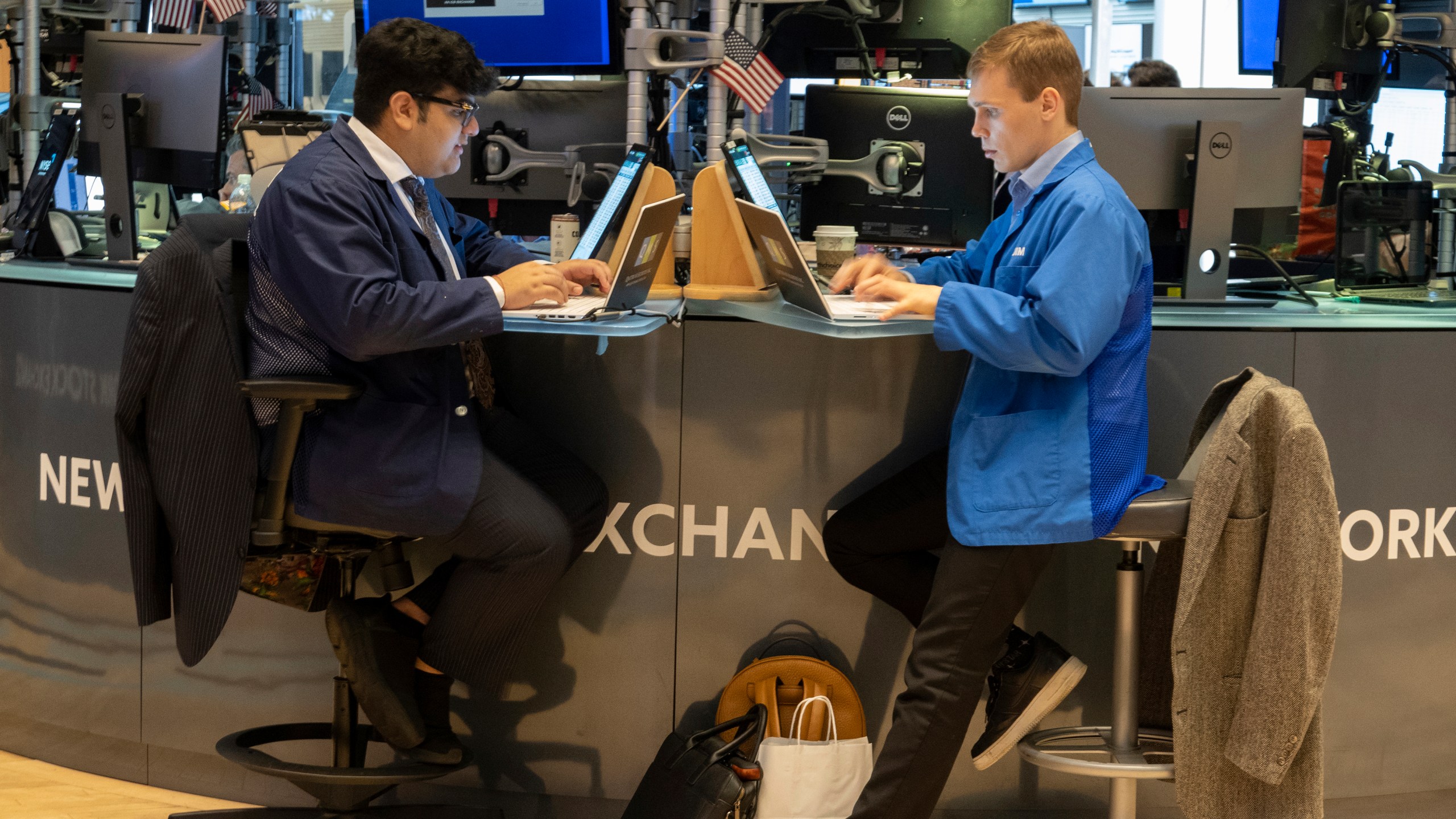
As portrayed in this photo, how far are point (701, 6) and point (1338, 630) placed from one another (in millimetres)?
2806

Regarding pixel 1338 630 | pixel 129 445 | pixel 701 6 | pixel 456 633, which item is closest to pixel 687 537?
pixel 456 633

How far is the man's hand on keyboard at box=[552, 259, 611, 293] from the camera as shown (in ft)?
7.67

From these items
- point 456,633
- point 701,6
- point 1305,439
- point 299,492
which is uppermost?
point 701,6

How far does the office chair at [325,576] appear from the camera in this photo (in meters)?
1.97

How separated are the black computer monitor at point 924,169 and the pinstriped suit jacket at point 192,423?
5.34 feet

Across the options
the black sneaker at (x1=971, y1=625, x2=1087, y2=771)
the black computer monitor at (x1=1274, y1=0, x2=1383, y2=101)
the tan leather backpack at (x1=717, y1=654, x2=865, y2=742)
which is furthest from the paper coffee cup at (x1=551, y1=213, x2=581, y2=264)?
the black computer monitor at (x1=1274, y1=0, x2=1383, y2=101)

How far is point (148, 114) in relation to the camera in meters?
3.15

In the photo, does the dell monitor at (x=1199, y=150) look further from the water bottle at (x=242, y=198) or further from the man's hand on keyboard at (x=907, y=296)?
the water bottle at (x=242, y=198)

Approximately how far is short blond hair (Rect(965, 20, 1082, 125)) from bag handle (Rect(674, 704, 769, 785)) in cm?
113

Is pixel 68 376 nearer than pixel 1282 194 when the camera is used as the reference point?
Yes

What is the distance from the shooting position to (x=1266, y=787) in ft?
6.48

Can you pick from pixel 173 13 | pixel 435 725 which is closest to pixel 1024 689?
pixel 435 725

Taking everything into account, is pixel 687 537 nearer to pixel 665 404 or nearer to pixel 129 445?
pixel 665 404

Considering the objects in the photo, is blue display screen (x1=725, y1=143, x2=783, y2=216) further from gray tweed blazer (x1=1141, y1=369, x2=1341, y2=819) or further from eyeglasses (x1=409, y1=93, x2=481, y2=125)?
gray tweed blazer (x1=1141, y1=369, x2=1341, y2=819)
